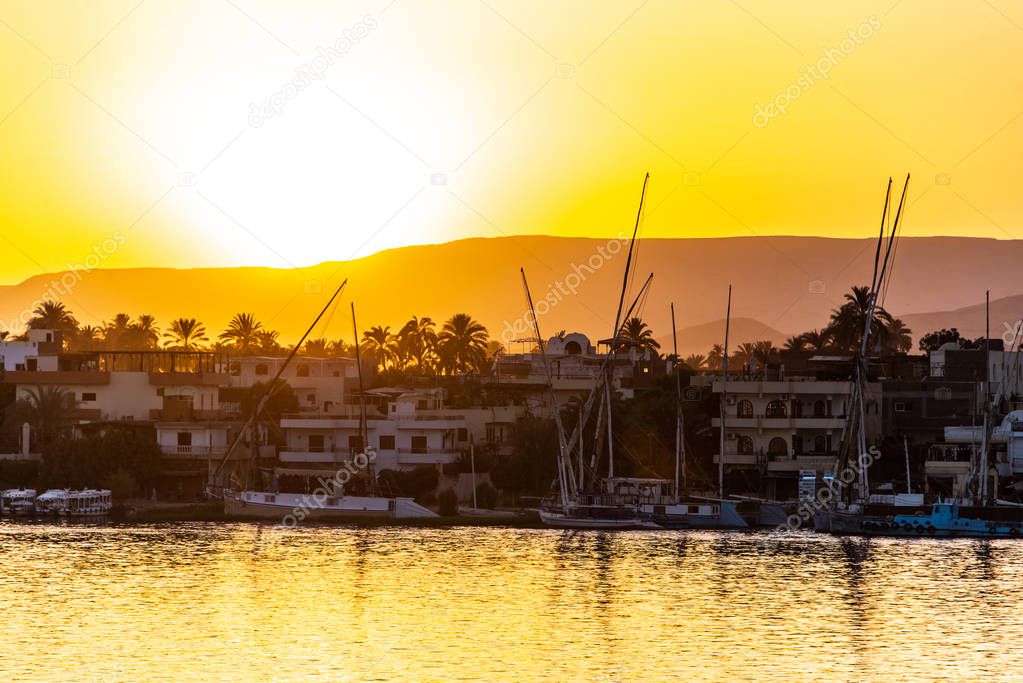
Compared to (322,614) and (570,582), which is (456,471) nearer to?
(570,582)

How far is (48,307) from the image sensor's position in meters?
173

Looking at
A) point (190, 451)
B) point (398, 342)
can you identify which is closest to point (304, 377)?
point (190, 451)

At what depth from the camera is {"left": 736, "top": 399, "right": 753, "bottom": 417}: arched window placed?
115 meters

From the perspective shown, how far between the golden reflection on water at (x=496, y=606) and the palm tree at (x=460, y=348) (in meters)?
75.9

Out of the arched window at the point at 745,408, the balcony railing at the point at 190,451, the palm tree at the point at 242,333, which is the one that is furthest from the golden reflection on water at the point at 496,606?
the palm tree at the point at 242,333

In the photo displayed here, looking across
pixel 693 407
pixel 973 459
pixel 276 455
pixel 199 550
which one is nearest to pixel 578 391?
pixel 693 407

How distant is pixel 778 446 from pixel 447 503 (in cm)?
2168

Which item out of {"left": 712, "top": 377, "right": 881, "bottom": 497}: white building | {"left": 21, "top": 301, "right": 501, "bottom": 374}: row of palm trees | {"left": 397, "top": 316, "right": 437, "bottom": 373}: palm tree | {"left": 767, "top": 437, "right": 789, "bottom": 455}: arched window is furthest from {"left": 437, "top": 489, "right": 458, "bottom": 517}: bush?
{"left": 397, "top": 316, "right": 437, "bottom": 373}: palm tree

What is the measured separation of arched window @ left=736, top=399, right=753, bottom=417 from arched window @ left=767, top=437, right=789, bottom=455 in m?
2.23

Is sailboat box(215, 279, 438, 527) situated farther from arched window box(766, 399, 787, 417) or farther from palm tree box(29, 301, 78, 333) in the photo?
palm tree box(29, 301, 78, 333)

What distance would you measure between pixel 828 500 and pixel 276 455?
36.3 metres

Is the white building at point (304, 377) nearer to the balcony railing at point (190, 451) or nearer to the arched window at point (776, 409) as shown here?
the balcony railing at point (190, 451)

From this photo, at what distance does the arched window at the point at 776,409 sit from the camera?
114363mm

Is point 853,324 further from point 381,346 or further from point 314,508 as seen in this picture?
point 381,346
